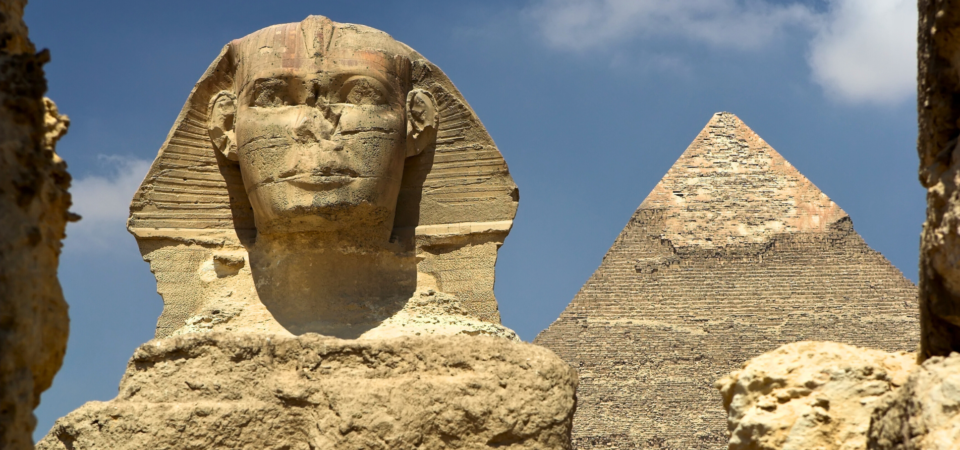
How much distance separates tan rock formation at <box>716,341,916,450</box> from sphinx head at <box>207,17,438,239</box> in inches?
70.9

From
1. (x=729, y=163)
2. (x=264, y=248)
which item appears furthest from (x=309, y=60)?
(x=729, y=163)

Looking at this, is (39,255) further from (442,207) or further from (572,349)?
(572,349)

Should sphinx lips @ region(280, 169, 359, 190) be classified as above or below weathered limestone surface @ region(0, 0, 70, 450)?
above

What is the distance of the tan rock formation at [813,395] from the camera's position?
3801 millimetres

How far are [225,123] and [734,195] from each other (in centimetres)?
7467

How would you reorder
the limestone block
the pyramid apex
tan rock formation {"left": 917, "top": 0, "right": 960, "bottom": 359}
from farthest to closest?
the pyramid apex
tan rock formation {"left": 917, "top": 0, "right": 960, "bottom": 359}
the limestone block

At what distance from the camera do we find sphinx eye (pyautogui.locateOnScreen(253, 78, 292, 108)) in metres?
5.56

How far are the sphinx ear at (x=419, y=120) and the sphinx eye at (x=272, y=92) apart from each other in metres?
0.48

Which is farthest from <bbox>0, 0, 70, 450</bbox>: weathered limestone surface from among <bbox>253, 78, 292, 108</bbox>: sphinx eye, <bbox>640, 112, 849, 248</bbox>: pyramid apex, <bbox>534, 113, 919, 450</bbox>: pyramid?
<bbox>640, 112, 849, 248</bbox>: pyramid apex

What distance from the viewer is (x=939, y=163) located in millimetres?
3510

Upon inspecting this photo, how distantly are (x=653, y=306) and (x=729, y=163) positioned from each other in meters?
9.45

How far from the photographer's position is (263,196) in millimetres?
5555

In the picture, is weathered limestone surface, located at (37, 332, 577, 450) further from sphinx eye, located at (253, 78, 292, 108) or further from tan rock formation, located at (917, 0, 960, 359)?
tan rock formation, located at (917, 0, 960, 359)

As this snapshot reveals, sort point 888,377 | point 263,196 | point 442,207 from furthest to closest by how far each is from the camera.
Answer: point 442,207
point 263,196
point 888,377
